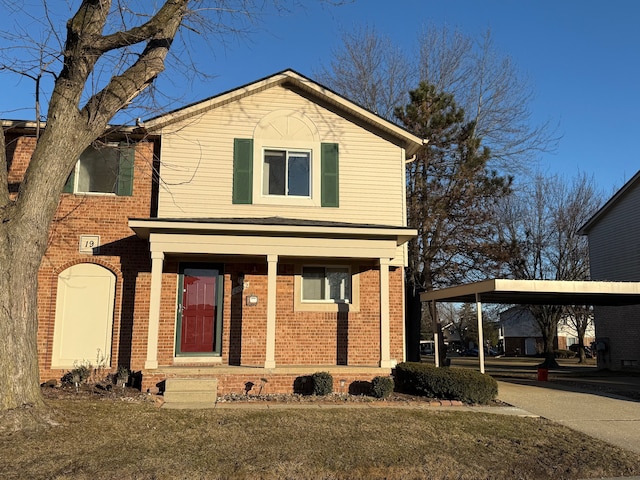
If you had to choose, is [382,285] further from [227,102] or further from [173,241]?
[227,102]

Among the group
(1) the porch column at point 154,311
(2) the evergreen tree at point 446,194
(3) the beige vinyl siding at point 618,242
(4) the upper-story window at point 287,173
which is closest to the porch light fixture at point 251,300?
(1) the porch column at point 154,311

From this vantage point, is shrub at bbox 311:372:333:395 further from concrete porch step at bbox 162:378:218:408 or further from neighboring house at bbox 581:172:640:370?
neighboring house at bbox 581:172:640:370

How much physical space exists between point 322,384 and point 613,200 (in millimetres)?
16695

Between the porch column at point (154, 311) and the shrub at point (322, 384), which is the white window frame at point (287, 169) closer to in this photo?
the porch column at point (154, 311)

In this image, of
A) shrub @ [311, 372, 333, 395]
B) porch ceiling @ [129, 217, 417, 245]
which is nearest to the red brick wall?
porch ceiling @ [129, 217, 417, 245]

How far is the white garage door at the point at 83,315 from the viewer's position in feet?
38.6

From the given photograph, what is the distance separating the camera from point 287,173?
13.1 meters

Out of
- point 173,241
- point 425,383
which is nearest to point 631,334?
point 425,383

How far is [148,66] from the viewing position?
8.83 meters

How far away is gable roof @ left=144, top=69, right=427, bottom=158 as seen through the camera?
41.4ft

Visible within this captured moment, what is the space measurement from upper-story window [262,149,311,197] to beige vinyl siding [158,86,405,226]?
14.6 inches

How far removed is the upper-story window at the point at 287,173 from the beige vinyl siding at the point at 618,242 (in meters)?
14.3

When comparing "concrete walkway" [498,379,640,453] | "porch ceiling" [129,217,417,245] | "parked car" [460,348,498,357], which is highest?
"porch ceiling" [129,217,417,245]

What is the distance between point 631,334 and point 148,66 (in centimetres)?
2049
